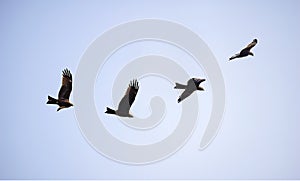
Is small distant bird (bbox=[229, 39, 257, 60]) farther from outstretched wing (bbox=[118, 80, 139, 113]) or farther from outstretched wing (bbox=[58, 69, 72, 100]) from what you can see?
outstretched wing (bbox=[58, 69, 72, 100])

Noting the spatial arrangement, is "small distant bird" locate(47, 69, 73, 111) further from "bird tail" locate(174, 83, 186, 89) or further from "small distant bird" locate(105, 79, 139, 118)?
"bird tail" locate(174, 83, 186, 89)

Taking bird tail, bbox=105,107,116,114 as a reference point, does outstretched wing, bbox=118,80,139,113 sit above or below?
above

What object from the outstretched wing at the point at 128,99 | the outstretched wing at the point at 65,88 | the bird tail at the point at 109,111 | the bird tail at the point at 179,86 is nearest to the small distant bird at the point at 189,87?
the bird tail at the point at 179,86

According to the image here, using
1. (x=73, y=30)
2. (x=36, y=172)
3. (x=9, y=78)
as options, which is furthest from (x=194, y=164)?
(x=9, y=78)

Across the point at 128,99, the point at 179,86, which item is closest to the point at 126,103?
the point at 128,99

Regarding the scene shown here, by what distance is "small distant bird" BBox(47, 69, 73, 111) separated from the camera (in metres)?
1.72

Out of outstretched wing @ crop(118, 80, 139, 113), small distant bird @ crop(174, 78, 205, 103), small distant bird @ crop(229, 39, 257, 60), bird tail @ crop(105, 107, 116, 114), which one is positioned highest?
small distant bird @ crop(229, 39, 257, 60)

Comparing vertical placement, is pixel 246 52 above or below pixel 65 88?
above

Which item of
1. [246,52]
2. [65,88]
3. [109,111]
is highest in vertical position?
[246,52]

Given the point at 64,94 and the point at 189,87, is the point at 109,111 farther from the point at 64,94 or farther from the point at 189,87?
the point at 189,87

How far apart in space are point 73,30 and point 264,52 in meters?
1.04

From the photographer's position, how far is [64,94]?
5.65 feet

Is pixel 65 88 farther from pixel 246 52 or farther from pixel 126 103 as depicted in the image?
pixel 246 52

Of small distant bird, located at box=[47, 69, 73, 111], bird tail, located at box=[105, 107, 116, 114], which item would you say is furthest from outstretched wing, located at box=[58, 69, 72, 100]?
bird tail, located at box=[105, 107, 116, 114]
